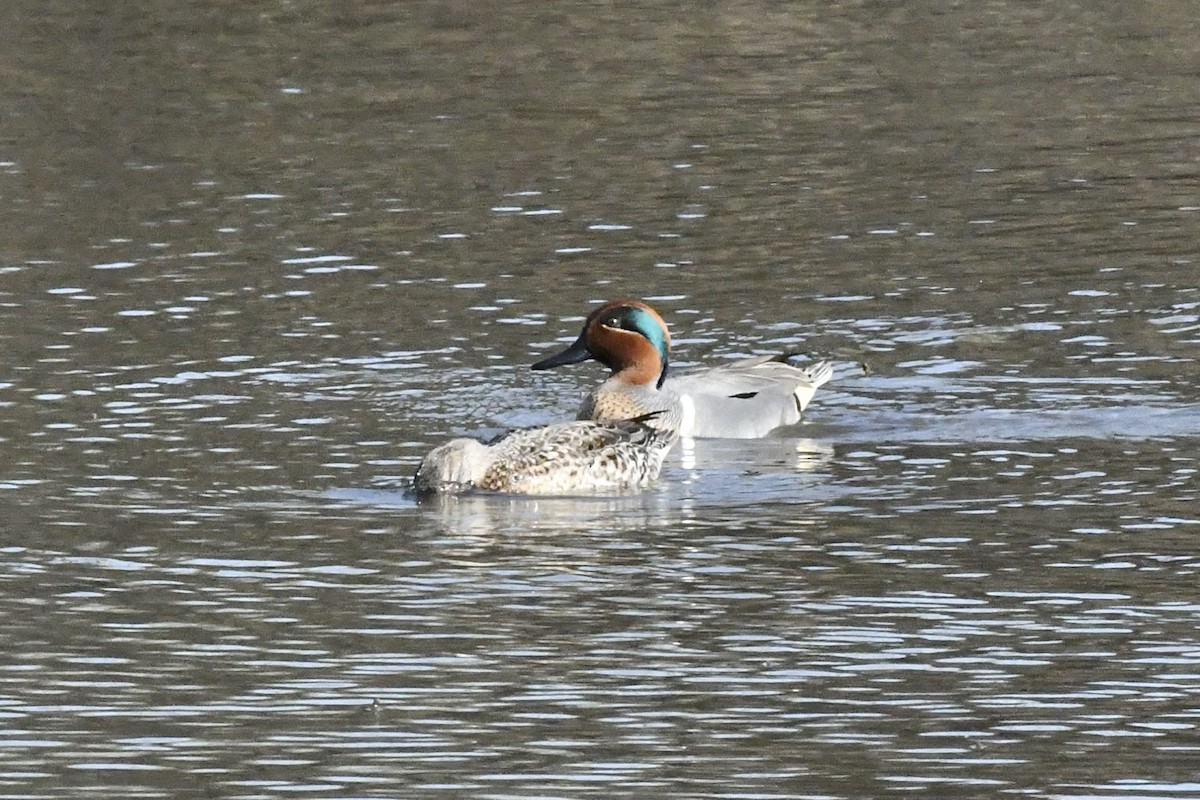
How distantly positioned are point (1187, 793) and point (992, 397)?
6.67 m

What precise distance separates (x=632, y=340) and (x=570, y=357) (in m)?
0.42

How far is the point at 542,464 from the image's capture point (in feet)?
41.5

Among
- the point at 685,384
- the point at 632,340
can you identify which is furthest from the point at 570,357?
the point at 685,384

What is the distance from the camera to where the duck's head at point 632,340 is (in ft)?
46.8

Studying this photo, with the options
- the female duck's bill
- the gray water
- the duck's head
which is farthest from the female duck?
the female duck's bill

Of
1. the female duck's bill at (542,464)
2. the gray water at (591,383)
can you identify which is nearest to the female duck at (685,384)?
the gray water at (591,383)

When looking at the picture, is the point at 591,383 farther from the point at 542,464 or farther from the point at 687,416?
the point at 542,464

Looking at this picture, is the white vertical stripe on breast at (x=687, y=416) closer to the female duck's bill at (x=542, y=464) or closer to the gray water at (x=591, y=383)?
the gray water at (x=591, y=383)

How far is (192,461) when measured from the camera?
513 inches

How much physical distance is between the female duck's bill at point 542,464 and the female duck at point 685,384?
1.25 meters

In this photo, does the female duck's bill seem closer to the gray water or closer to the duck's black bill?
the gray water

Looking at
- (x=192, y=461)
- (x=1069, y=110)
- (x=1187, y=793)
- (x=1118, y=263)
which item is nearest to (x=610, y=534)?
(x=192, y=461)

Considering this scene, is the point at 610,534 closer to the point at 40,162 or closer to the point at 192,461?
the point at 192,461

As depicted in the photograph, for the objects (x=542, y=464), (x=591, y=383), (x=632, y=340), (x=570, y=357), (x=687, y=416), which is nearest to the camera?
(x=542, y=464)
